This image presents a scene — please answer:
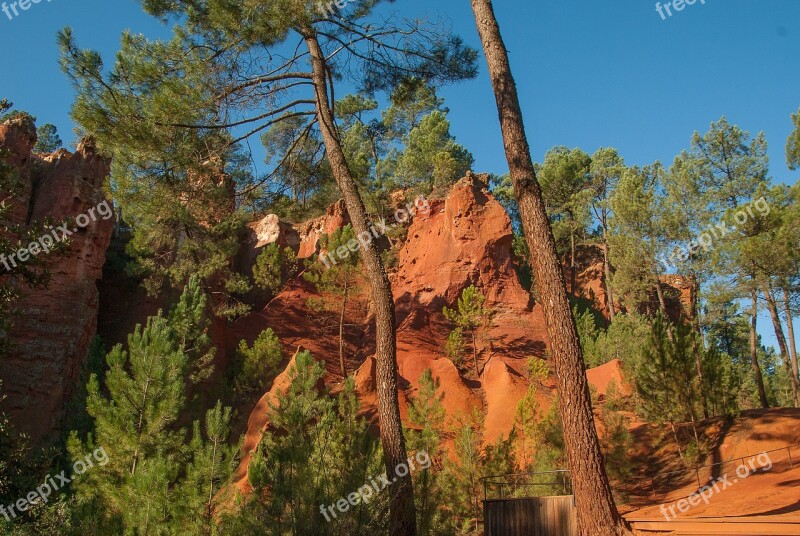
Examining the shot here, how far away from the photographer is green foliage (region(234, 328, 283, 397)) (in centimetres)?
2305

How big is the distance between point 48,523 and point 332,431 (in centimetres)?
442

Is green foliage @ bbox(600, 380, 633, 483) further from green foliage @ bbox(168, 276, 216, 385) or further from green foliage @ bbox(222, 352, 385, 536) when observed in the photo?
green foliage @ bbox(168, 276, 216, 385)

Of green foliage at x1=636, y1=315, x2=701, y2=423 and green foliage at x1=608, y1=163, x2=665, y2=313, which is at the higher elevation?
green foliage at x1=608, y1=163, x2=665, y2=313

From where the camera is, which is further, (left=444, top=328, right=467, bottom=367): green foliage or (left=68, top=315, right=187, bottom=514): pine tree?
(left=444, top=328, right=467, bottom=367): green foliage

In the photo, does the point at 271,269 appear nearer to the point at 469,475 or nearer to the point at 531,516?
the point at 469,475

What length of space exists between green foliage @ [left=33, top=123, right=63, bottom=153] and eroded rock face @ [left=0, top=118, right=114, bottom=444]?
22596 mm

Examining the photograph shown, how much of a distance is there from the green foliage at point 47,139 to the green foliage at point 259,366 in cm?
3126

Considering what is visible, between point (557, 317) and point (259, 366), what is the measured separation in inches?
713

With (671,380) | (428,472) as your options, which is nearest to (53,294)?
(428,472)

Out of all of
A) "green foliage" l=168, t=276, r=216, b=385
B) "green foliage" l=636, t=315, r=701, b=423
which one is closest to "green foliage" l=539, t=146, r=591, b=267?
"green foliage" l=636, t=315, r=701, b=423

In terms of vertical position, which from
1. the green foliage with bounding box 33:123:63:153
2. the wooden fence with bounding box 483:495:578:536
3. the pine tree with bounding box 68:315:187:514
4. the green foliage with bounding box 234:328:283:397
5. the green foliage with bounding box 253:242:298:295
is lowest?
the wooden fence with bounding box 483:495:578:536

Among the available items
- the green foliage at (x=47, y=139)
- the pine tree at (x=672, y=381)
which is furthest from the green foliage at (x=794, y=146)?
the green foliage at (x=47, y=139)

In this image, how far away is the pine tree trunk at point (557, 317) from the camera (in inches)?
243

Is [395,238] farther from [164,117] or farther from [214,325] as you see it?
[164,117]
